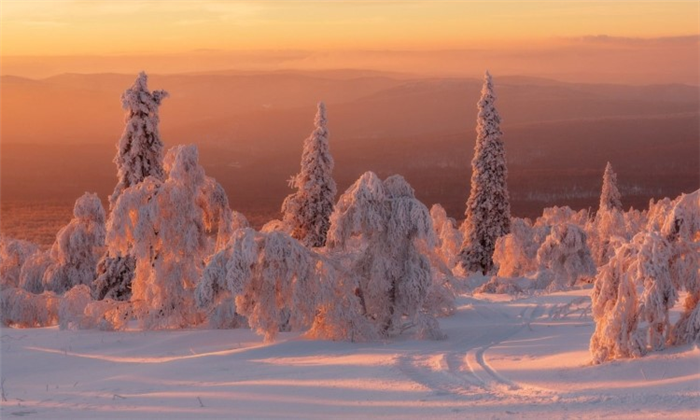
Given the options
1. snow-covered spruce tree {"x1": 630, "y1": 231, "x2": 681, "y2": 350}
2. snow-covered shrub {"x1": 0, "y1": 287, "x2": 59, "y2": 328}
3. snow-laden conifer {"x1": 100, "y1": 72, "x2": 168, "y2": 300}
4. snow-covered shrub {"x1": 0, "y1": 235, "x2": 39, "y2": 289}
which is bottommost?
snow-covered shrub {"x1": 0, "y1": 287, "x2": 59, "y2": 328}

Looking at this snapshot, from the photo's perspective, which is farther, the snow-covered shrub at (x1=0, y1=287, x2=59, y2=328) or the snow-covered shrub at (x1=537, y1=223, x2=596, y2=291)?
the snow-covered shrub at (x1=537, y1=223, x2=596, y2=291)

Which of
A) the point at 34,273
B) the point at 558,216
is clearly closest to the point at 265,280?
the point at 34,273

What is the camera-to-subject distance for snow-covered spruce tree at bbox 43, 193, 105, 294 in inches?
1446

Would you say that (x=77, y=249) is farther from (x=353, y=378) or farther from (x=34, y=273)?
(x=353, y=378)

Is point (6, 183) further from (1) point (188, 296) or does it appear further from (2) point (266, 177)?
(1) point (188, 296)

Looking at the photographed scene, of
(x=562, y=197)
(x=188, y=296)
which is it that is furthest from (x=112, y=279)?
(x=562, y=197)

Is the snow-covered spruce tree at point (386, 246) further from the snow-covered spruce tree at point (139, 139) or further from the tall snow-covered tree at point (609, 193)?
the tall snow-covered tree at point (609, 193)

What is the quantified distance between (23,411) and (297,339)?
7.74m

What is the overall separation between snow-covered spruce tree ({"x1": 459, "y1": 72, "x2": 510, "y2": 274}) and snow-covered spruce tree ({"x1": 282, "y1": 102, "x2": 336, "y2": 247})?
54.6ft

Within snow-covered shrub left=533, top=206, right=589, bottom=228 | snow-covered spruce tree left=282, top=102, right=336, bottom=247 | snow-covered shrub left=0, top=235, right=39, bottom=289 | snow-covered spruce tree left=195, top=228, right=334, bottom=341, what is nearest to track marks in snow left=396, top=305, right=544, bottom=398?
snow-covered spruce tree left=195, top=228, right=334, bottom=341

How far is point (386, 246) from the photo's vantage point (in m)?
20.9

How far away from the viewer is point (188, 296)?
2488cm

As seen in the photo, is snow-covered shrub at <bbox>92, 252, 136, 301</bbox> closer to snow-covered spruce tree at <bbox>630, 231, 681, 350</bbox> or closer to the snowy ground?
the snowy ground

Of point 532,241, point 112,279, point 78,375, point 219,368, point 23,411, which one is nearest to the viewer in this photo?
point 23,411
